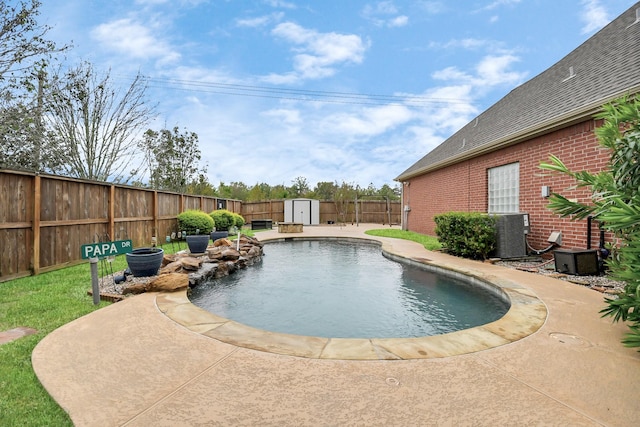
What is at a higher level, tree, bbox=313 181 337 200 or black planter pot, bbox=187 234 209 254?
tree, bbox=313 181 337 200

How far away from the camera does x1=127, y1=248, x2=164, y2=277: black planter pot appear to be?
4.88m

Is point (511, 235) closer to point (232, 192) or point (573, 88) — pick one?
point (573, 88)

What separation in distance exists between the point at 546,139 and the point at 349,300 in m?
5.59

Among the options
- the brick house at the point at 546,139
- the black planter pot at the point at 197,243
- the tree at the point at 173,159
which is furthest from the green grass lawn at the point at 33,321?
the tree at the point at 173,159

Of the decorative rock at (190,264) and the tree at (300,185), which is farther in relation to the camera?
the tree at (300,185)

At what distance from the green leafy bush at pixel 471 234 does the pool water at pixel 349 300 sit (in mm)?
1399

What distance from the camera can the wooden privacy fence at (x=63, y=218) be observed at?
4984 millimetres

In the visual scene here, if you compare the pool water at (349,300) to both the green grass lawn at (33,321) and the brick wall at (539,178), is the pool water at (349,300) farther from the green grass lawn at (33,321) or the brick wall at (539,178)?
the brick wall at (539,178)

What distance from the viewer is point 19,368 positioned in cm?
220

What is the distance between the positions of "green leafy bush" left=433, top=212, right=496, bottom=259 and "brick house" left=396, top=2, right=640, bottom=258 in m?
1.02

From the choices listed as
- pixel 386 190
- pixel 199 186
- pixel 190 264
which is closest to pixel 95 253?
pixel 190 264

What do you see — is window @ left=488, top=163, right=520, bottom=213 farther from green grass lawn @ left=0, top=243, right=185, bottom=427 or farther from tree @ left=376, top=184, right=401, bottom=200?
tree @ left=376, top=184, right=401, bottom=200

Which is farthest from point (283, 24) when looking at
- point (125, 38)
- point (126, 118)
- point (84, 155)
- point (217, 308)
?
point (217, 308)

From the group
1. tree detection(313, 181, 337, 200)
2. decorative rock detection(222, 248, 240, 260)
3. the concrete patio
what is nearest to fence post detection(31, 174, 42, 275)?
decorative rock detection(222, 248, 240, 260)
